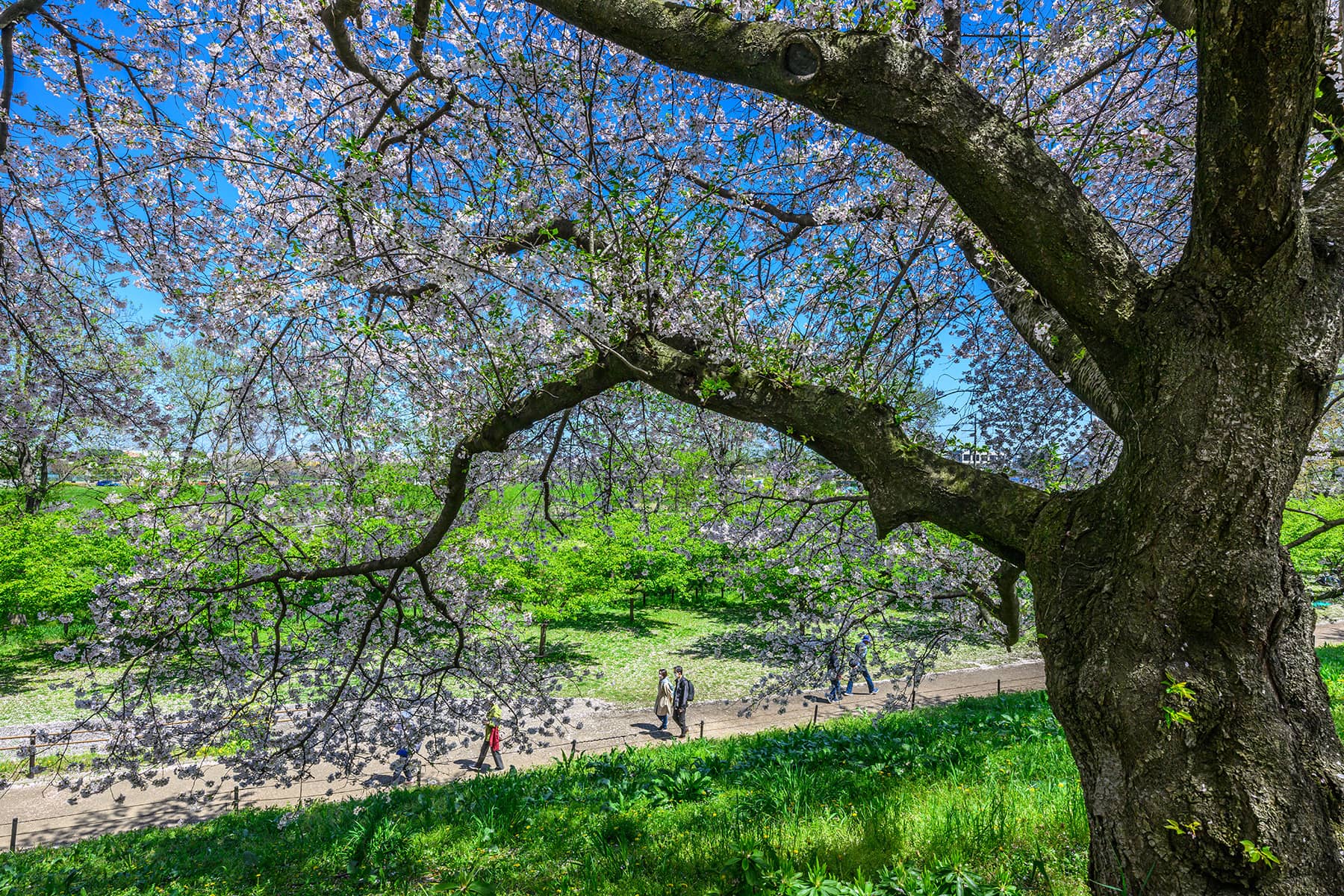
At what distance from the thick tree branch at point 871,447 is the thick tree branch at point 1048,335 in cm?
62

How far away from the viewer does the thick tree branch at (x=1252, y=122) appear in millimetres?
1650

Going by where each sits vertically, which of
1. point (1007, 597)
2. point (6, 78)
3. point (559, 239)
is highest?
point (6, 78)

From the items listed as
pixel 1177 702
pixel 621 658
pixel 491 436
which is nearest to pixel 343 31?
pixel 491 436

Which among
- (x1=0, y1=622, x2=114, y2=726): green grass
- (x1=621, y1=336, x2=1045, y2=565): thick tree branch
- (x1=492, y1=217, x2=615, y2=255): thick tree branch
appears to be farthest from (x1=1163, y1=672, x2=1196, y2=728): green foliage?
(x1=0, y1=622, x2=114, y2=726): green grass

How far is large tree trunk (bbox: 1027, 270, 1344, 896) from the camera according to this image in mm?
→ 1749

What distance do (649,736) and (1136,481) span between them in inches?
460

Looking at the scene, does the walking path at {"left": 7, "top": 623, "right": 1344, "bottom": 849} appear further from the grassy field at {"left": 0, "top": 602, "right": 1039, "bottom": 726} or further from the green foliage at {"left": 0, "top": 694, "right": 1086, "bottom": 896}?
the grassy field at {"left": 0, "top": 602, "right": 1039, "bottom": 726}

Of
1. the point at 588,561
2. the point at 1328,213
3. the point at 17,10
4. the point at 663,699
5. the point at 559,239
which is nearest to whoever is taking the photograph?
the point at 1328,213

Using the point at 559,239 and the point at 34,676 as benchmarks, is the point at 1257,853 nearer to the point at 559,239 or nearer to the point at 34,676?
the point at 559,239

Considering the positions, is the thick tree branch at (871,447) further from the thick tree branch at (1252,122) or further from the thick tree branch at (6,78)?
the thick tree branch at (6,78)

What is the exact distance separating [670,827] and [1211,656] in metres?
3.35

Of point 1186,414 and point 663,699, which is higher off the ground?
point 1186,414

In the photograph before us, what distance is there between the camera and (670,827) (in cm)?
410

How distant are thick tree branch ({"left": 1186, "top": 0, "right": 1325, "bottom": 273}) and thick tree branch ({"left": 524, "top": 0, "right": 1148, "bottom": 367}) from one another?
0.29 m
